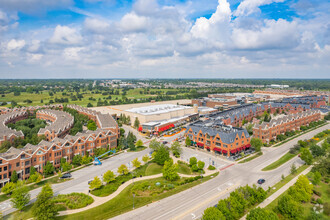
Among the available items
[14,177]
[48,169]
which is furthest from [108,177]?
[14,177]

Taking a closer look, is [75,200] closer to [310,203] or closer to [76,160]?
[76,160]

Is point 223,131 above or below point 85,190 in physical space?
above

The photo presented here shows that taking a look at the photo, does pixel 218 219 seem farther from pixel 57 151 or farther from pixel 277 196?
pixel 57 151

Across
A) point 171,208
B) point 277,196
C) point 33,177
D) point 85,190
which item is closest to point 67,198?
point 85,190

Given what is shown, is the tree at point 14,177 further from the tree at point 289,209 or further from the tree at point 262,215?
the tree at point 289,209

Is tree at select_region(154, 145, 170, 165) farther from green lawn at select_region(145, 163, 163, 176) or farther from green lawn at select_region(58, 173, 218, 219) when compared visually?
green lawn at select_region(58, 173, 218, 219)

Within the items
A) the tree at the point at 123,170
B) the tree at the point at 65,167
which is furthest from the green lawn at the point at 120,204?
the tree at the point at 65,167

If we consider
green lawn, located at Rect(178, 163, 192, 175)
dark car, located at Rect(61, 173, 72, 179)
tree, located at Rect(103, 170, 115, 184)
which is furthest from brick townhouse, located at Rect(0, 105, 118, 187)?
green lawn, located at Rect(178, 163, 192, 175)
